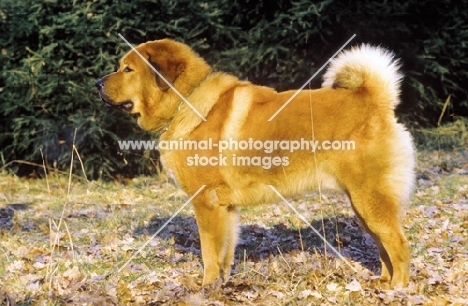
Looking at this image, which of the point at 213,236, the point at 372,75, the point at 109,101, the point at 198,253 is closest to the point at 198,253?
the point at 198,253

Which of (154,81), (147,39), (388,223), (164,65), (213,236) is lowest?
(213,236)

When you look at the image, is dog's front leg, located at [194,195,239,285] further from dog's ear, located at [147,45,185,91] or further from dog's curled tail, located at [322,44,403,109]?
dog's curled tail, located at [322,44,403,109]

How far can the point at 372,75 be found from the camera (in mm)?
4246

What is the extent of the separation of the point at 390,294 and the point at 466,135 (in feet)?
24.2

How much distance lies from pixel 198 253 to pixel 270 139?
153 centimetres

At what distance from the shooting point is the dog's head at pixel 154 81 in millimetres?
4715

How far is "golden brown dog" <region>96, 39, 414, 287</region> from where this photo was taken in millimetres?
4102

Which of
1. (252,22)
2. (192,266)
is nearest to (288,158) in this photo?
(192,266)

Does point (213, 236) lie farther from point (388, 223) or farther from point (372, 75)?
point (372, 75)

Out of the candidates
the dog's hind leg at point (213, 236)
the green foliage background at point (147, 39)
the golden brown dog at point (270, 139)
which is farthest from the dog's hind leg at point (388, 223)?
the green foliage background at point (147, 39)

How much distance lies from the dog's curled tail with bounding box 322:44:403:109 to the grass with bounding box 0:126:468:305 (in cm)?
113

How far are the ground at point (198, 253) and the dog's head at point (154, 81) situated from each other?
980 mm

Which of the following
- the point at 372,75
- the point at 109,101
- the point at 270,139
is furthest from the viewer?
the point at 109,101

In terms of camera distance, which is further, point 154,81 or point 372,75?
point 154,81
